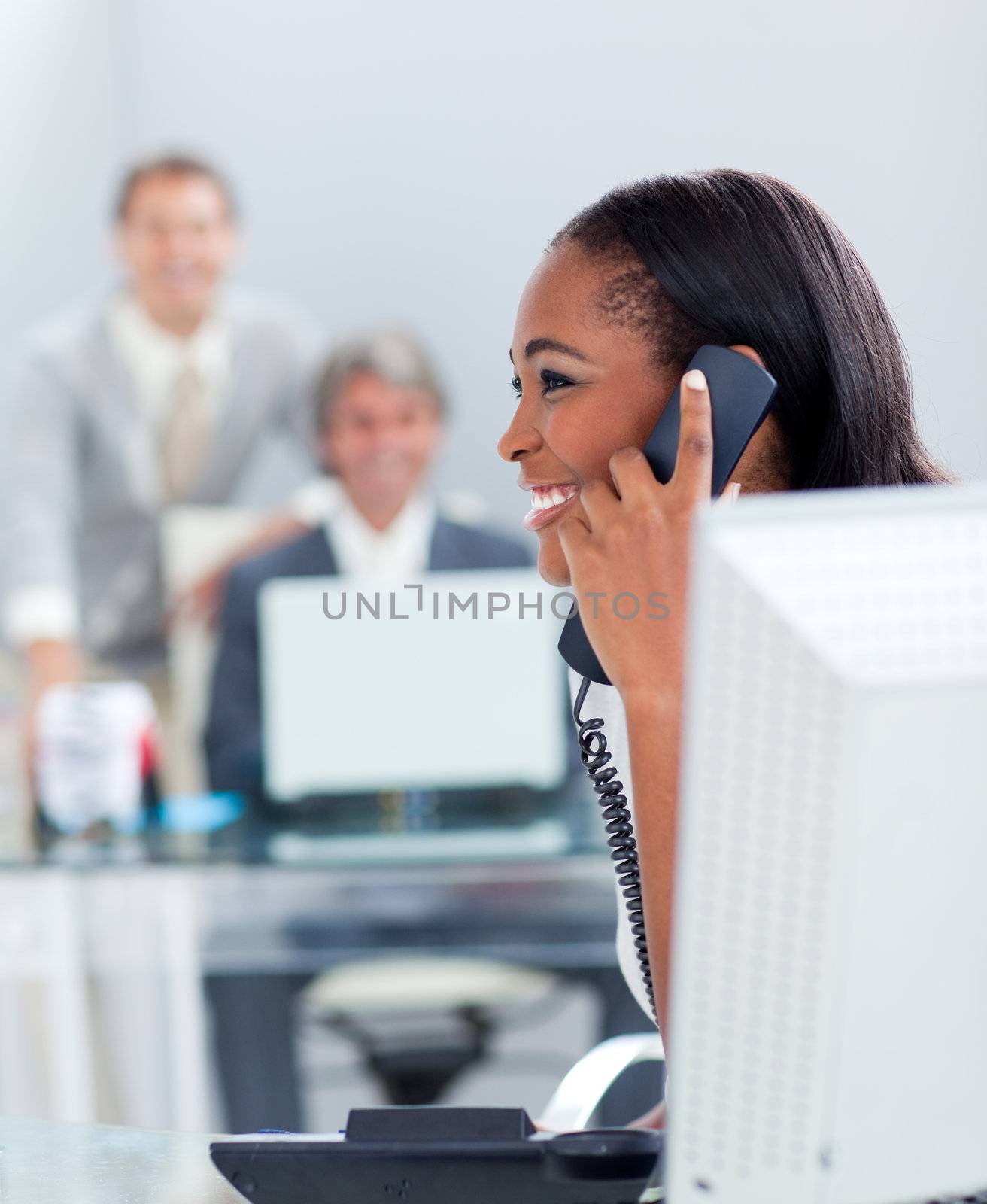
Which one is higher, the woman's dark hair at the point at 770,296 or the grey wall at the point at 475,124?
the grey wall at the point at 475,124

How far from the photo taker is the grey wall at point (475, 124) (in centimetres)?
361

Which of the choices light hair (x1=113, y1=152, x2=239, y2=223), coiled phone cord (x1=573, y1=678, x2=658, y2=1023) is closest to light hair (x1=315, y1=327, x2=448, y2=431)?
light hair (x1=113, y1=152, x2=239, y2=223)

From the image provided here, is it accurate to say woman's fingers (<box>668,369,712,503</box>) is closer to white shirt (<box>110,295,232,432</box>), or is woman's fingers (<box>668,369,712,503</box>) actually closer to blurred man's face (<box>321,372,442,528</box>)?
blurred man's face (<box>321,372,442,528</box>)

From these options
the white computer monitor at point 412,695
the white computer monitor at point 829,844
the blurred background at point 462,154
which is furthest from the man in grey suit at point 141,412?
the white computer monitor at point 829,844

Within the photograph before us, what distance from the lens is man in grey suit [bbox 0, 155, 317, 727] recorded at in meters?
3.22

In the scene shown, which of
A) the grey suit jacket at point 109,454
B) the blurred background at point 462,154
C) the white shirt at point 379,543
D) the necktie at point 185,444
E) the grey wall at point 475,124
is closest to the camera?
the white shirt at point 379,543

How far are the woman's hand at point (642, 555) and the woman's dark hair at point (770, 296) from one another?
80 mm

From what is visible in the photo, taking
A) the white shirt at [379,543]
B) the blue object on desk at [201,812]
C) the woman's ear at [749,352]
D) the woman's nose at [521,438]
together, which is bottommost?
the blue object on desk at [201,812]

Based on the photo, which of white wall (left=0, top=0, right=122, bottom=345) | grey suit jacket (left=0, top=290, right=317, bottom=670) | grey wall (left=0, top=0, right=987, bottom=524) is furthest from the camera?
white wall (left=0, top=0, right=122, bottom=345)

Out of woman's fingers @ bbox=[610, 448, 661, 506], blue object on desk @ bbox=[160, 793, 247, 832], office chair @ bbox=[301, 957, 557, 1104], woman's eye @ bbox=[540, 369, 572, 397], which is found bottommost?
office chair @ bbox=[301, 957, 557, 1104]

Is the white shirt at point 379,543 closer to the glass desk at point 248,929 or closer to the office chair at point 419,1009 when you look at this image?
the glass desk at point 248,929

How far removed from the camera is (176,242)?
3.22 metres

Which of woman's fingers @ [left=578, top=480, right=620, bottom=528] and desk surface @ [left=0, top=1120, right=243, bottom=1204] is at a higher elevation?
woman's fingers @ [left=578, top=480, right=620, bottom=528]

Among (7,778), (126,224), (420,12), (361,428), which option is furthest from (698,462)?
(420,12)
